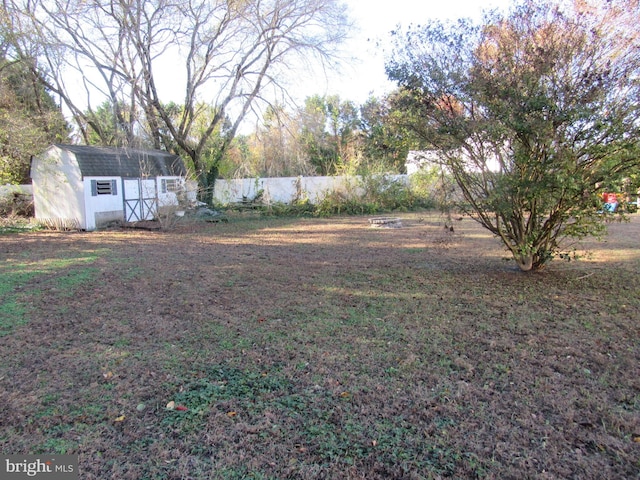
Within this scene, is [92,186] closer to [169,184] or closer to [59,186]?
[59,186]

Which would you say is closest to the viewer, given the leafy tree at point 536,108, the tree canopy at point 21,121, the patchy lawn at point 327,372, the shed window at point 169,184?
the patchy lawn at point 327,372

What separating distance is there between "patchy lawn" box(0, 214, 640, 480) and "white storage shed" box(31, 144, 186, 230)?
8.15 m

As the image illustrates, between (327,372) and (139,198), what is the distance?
15769 millimetres

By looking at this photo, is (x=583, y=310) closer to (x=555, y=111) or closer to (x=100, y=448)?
(x=555, y=111)

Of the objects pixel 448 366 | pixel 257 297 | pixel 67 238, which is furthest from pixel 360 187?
pixel 448 366

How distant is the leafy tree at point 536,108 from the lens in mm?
5109

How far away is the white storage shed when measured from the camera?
→ 48.5ft

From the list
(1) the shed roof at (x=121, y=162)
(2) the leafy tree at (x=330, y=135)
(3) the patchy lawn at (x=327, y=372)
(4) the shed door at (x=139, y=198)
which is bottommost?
(3) the patchy lawn at (x=327, y=372)

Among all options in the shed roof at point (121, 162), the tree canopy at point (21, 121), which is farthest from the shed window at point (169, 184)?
the tree canopy at point (21, 121)

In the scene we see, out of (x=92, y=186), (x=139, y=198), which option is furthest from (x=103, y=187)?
(x=139, y=198)

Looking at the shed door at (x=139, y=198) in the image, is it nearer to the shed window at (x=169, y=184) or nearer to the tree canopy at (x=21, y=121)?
the shed window at (x=169, y=184)

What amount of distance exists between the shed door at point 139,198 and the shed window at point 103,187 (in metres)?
0.51

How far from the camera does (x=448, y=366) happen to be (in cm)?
370

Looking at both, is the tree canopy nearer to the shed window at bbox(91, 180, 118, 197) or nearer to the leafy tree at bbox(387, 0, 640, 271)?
the shed window at bbox(91, 180, 118, 197)
